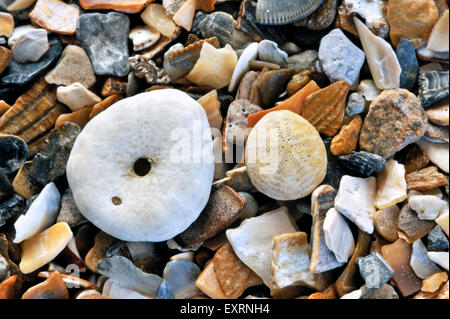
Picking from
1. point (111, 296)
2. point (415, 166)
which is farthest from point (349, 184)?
point (111, 296)

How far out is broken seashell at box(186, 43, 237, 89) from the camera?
3.60ft

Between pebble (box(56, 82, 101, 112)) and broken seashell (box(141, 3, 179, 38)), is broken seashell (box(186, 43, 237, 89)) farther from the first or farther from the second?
pebble (box(56, 82, 101, 112))

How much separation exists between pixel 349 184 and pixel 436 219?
0.18 metres

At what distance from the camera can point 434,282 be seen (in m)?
0.92

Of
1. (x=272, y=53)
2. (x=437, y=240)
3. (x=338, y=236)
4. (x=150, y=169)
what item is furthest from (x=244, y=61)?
(x=437, y=240)

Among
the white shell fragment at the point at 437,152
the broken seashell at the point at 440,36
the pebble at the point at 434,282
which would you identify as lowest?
the pebble at the point at 434,282

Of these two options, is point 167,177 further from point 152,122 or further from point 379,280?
point 379,280

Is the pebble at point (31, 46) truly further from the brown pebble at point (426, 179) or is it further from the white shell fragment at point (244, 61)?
the brown pebble at point (426, 179)

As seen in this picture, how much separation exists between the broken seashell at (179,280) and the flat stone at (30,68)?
1.75 feet

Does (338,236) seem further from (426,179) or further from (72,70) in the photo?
(72,70)

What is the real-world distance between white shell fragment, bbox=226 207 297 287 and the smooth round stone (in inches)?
2.2

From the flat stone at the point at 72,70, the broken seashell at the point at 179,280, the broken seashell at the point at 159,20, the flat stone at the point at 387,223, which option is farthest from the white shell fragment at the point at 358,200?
the flat stone at the point at 72,70

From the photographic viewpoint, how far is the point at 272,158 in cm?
99

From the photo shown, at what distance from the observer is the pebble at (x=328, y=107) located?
105 cm
